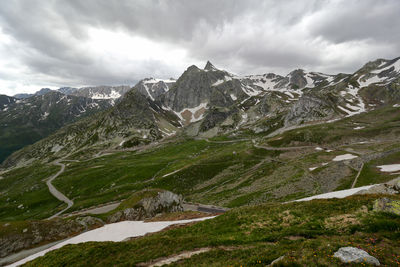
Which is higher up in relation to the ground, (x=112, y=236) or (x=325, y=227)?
(x=325, y=227)

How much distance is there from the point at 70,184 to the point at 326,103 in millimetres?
219270

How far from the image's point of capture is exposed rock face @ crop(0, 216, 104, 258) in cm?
3735

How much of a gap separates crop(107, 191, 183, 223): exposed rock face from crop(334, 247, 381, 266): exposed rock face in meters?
44.2

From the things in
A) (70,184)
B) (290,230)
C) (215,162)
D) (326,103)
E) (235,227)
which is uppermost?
(326,103)

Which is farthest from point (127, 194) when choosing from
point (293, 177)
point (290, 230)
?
point (290, 230)

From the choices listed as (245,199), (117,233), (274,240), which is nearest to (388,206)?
(274,240)

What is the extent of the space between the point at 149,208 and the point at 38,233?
78.5ft

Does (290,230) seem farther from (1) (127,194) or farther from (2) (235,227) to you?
(1) (127,194)

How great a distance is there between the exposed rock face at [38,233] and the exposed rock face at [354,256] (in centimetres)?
5023

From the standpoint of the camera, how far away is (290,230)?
701 inches

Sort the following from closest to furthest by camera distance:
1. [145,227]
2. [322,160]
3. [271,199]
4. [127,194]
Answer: [145,227], [271,199], [322,160], [127,194]

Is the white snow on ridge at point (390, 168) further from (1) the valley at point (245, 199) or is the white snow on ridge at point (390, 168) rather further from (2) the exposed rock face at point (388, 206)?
(2) the exposed rock face at point (388, 206)

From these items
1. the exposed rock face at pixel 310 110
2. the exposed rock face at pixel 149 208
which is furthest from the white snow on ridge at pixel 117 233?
the exposed rock face at pixel 310 110

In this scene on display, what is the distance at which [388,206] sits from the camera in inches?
688
